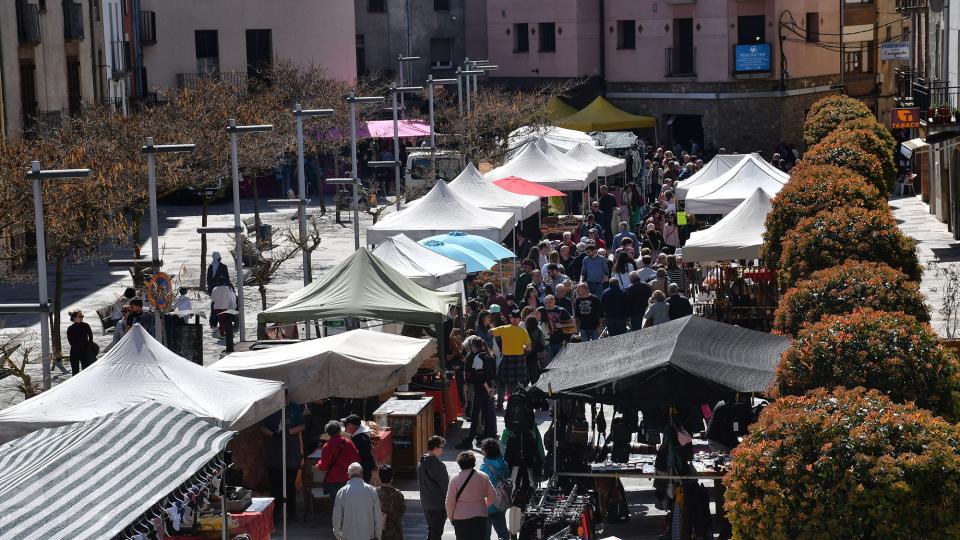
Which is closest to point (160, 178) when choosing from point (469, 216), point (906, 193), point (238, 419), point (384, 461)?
point (469, 216)

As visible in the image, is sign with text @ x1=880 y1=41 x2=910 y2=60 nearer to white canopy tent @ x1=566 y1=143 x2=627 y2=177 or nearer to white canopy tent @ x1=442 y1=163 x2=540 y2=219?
white canopy tent @ x1=566 y1=143 x2=627 y2=177

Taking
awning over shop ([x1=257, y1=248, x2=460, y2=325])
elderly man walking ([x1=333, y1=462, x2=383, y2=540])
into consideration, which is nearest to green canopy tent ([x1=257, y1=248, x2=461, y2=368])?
awning over shop ([x1=257, y1=248, x2=460, y2=325])

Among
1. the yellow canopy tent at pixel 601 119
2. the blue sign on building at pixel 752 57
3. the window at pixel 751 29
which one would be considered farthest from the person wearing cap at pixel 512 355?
the window at pixel 751 29

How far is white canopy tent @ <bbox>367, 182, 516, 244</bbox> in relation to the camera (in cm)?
2483

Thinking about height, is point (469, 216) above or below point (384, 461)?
above

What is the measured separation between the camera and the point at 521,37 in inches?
2402

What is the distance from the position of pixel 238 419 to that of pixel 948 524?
22.0ft

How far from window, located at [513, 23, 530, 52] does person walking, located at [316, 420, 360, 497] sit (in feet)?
155

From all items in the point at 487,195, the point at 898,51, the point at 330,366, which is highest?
the point at 898,51

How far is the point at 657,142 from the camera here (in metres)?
55.8

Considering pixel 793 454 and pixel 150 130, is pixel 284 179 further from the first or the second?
pixel 793 454

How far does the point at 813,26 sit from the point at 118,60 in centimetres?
2422

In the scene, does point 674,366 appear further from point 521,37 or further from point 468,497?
point 521,37

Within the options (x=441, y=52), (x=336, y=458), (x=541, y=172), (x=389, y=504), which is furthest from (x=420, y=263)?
(x=441, y=52)
